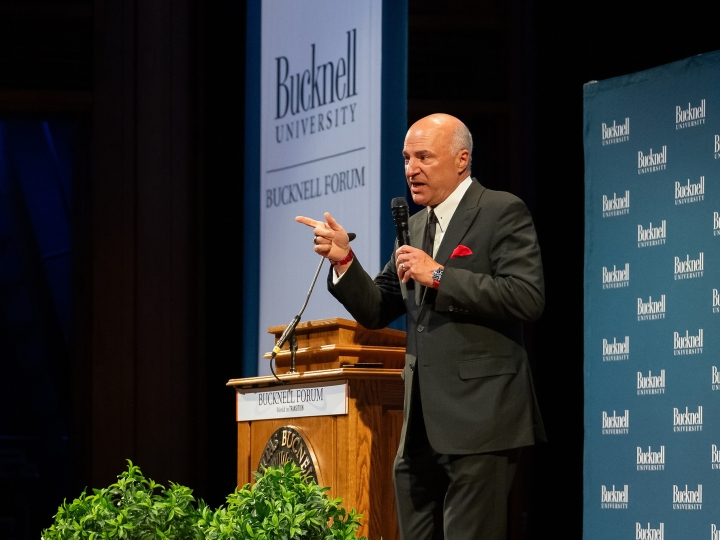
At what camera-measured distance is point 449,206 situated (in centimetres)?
263

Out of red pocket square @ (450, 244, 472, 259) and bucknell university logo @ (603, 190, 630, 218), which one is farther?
bucknell university logo @ (603, 190, 630, 218)

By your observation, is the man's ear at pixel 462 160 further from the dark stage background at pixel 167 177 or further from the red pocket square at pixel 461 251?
the dark stage background at pixel 167 177

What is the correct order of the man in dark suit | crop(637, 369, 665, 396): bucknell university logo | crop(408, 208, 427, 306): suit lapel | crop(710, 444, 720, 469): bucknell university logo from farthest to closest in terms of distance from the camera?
crop(637, 369, 665, 396): bucknell university logo < crop(710, 444, 720, 469): bucknell university logo < crop(408, 208, 427, 306): suit lapel < the man in dark suit

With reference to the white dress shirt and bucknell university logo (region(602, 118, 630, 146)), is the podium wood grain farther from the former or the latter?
bucknell university logo (region(602, 118, 630, 146))

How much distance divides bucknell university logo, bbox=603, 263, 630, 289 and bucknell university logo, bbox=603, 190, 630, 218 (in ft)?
0.61

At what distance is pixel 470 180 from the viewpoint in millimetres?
2674

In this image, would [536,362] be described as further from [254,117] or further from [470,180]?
[470,180]

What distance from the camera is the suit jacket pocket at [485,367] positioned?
8.05ft

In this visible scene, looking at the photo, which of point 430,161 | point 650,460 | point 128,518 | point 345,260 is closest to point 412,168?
point 430,161

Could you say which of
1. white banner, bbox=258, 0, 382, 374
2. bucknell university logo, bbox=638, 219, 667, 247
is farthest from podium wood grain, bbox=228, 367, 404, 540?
bucknell university logo, bbox=638, 219, 667, 247

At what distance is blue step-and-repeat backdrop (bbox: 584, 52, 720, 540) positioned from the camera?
3.40 meters

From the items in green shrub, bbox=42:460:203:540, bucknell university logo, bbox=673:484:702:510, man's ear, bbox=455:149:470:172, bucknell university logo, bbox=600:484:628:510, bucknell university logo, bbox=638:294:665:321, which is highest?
man's ear, bbox=455:149:470:172

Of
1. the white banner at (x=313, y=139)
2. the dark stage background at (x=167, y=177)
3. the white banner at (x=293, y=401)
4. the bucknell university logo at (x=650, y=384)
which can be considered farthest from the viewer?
the dark stage background at (x=167, y=177)

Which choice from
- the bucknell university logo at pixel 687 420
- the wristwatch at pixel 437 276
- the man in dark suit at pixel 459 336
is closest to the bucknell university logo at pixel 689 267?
the bucknell university logo at pixel 687 420
